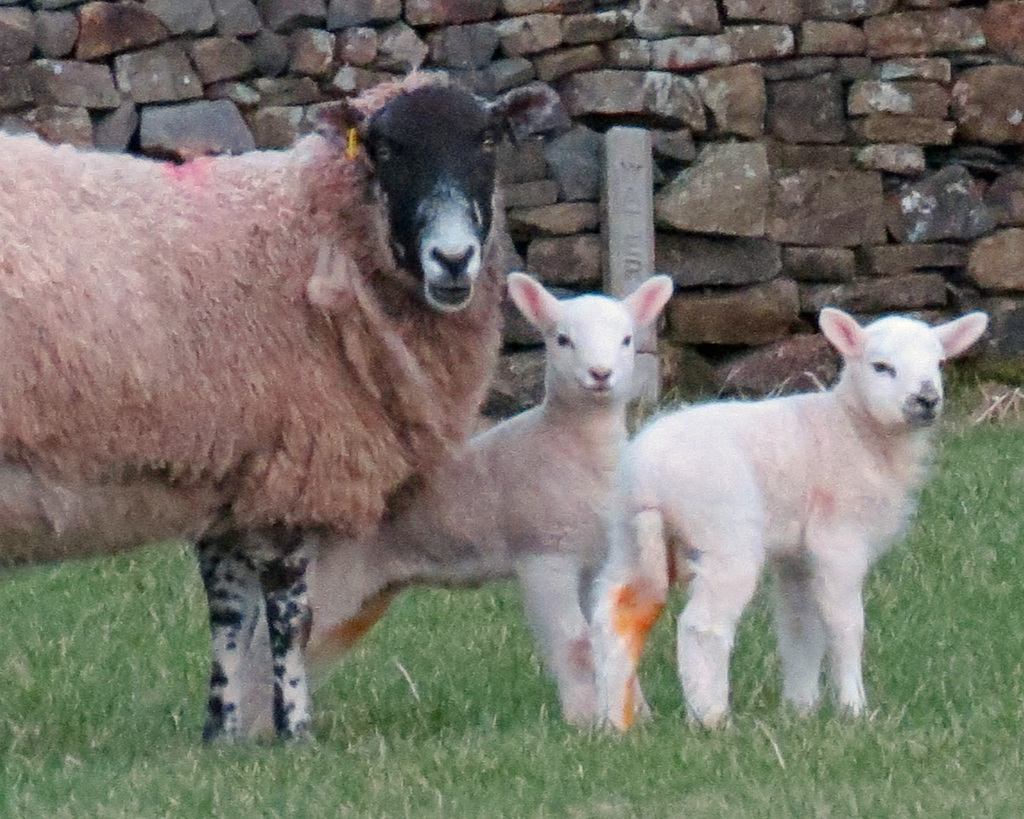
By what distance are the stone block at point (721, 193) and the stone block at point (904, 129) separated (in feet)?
2.08

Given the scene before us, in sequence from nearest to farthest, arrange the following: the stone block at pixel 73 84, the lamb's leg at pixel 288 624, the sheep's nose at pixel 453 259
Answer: the sheep's nose at pixel 453 259, the lamb's leg at pixel 288 624, the stone block at pixel 73 84

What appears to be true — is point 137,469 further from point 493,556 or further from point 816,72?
point 816,72

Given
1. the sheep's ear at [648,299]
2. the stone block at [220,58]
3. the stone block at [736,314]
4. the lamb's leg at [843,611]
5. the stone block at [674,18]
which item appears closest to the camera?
the lamb's leg at [843,611]

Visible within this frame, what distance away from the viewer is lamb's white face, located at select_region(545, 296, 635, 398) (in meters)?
5.80

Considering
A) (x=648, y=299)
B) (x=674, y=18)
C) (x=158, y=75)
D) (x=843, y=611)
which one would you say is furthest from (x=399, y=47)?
(x=843, y=611)

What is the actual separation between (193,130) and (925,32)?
4155 millimetres

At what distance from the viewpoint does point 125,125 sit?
10.4 m

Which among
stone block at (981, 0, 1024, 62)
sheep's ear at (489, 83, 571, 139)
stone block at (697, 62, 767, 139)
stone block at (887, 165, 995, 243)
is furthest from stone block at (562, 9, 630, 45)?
sheep's ear at (489, 83, 571, 139)

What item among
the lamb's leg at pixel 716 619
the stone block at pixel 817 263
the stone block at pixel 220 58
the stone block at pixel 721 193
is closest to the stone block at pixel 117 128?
the stone block at pixel 220 58

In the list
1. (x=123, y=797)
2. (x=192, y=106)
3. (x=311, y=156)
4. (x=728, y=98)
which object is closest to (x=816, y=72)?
(x=728, y=98)

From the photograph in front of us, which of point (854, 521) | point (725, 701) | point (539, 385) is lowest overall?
point (539, 385)

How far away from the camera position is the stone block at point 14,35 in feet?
33.5

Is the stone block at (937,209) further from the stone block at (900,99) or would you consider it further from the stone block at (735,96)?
the stone block at (735,96)

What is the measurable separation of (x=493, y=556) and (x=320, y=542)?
1.58 feet
